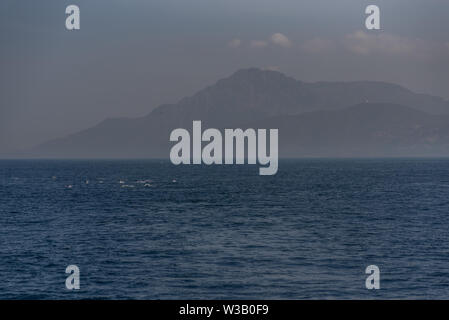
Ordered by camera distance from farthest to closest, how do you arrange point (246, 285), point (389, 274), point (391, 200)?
1. point (391, 200)
2. point (389, 274)
3. point (246, 285)

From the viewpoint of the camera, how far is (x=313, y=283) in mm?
43406

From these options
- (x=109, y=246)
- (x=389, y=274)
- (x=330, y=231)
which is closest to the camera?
(x=389, y=274)

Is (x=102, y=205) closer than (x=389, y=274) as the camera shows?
No

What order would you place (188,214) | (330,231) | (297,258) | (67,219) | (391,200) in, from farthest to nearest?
(391,200)
(188,214)
(67,219)
(330,231)
(297,258)

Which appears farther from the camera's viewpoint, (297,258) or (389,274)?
(297,258)

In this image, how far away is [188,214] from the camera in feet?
289

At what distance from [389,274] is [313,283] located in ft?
26.4

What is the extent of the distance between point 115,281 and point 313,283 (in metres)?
16.6

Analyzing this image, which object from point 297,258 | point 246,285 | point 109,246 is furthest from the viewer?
point 109,246

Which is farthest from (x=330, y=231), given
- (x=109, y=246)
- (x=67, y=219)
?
(x=67, y=219)

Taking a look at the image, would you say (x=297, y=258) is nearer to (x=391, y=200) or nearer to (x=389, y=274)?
(x=389, y=274)
